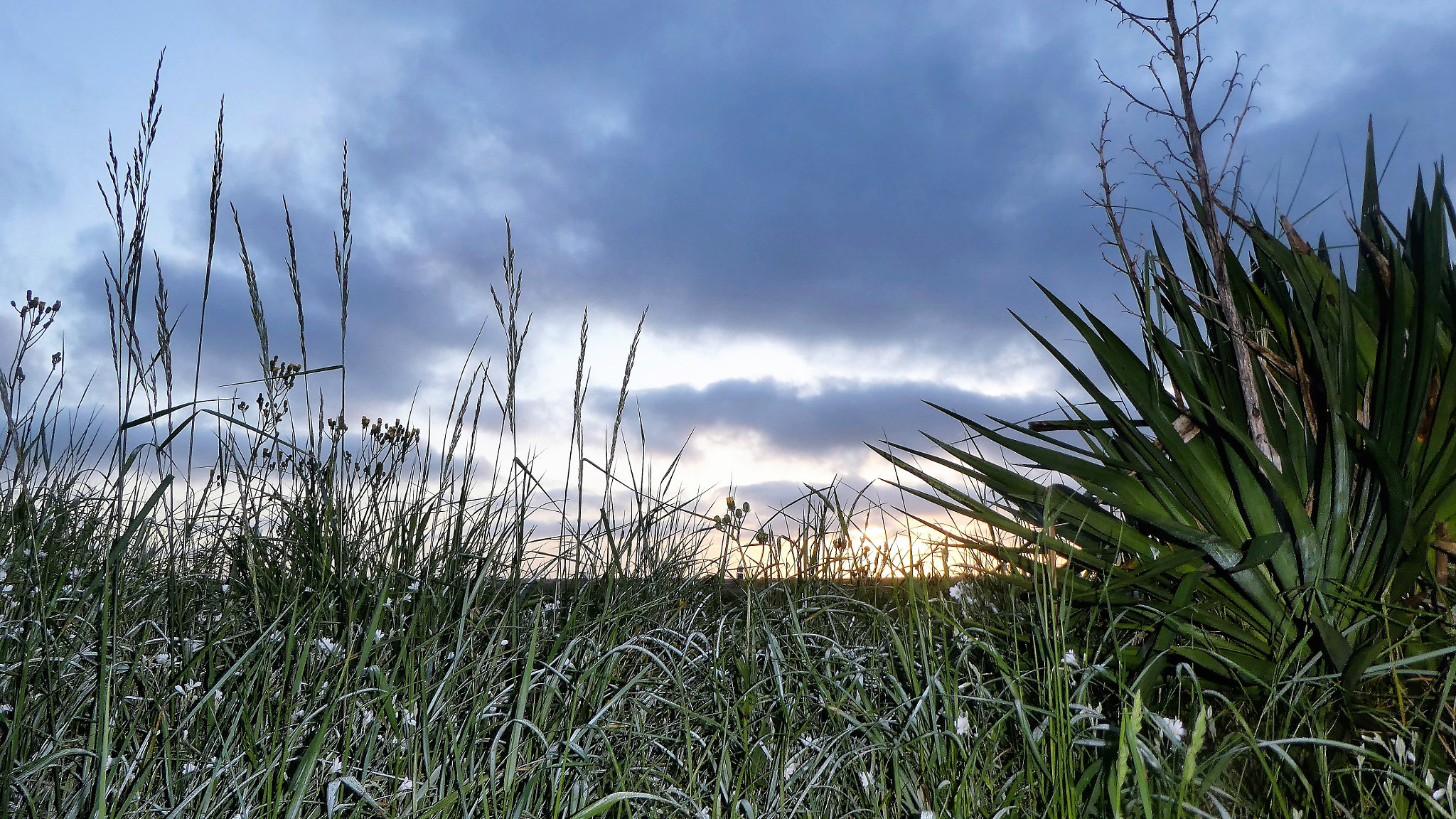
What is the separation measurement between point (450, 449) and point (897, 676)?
1.59m

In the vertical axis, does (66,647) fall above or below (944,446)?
below

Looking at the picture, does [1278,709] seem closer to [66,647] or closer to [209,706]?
[209,706]

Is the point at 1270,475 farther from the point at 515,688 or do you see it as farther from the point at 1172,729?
the point at 515,688

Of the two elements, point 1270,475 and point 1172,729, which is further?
point 1270,475

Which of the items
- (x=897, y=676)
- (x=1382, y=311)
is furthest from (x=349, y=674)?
(x=1382, y=311)

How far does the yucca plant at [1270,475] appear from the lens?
2.35 m

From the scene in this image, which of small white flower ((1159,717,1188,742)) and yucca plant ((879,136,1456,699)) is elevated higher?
yucca plant ((879,136,1456,699))

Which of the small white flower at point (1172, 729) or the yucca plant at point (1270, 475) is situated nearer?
the small white flower at point (1172, 729)

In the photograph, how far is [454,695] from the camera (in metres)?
2.16

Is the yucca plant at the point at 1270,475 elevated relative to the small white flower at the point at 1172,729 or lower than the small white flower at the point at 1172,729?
elevated

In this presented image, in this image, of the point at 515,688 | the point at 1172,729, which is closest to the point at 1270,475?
the point at 1172,729

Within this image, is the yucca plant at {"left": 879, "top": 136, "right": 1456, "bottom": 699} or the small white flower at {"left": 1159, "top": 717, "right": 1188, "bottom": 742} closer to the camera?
the small white flower at {"left": 1159, "top": 717, "right": 1188, "bottom": 742}

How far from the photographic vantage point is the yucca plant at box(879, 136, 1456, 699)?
7.71ft

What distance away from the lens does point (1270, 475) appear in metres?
2.47
